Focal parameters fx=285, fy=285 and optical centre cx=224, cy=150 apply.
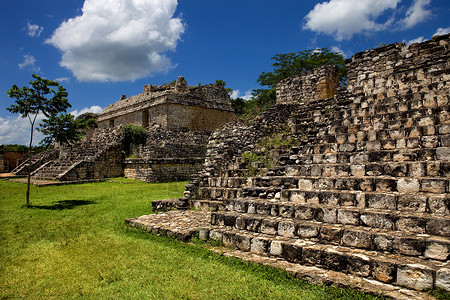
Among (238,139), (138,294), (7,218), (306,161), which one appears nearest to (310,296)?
(138,294)

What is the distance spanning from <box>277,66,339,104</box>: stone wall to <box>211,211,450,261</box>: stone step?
6.91 m

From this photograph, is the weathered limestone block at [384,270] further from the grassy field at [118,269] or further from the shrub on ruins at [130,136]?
the shrub on ruins at [130,136]

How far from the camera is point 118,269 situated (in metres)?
4.02

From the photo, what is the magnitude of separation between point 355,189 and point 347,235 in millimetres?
1045

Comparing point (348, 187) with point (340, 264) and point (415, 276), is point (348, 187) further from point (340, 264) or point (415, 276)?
point (415, 276)

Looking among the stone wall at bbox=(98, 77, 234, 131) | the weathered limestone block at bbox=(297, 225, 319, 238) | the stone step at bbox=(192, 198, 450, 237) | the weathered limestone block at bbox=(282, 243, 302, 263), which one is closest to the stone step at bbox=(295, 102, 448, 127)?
the stone step at bbox=(192, 198, 450, 237)

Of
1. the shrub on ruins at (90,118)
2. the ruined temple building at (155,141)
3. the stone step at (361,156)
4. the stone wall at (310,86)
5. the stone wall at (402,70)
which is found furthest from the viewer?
the shrub on ruins at (90,118)

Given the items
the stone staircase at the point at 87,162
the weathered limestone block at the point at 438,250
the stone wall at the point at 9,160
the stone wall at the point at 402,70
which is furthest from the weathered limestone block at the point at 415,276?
the stone wall at the point at 9,160

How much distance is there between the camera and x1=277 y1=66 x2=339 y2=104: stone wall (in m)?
10.3

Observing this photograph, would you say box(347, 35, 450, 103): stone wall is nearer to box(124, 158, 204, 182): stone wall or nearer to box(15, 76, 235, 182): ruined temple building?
box(124, 158, 204, 182): stone wall

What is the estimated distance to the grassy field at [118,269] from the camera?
328cm

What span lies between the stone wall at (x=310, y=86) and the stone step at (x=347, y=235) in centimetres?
691

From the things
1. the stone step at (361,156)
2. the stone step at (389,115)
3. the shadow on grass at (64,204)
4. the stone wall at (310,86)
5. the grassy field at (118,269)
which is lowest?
the grassy field at (118,269)

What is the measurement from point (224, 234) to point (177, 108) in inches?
653
